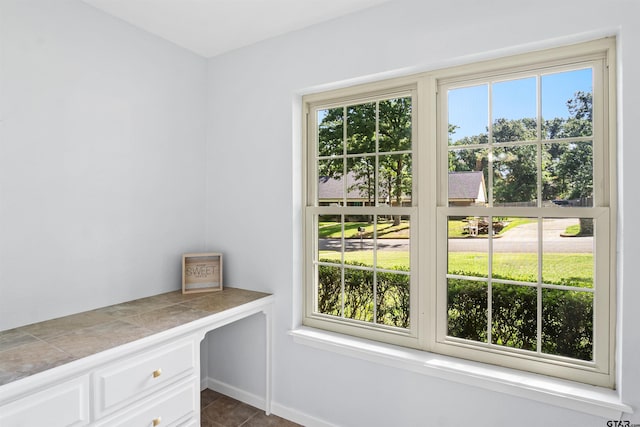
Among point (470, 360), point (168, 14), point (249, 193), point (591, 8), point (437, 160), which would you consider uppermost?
point (168, 14)

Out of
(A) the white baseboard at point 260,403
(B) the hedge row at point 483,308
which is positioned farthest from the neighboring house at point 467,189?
(A) the white baseboard at point 260,403

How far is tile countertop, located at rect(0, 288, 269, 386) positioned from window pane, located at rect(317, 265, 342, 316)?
416mm

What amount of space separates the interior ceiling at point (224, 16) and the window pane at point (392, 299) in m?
1.65

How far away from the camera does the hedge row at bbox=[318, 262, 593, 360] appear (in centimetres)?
169

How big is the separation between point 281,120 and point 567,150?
1.69 meters

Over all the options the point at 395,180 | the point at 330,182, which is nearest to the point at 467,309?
the point at 395,180

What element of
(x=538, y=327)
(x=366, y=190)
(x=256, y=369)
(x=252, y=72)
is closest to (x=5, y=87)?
(x=252, y=72)

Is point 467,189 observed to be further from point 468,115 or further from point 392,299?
point 392,299

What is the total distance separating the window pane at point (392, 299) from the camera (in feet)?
6.95

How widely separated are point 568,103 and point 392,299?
1403mm

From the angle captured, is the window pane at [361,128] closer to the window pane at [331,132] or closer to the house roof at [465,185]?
the window pane at [331,132]

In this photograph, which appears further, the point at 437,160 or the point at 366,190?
the point at 366,190

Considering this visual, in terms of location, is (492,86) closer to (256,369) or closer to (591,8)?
(591,8)

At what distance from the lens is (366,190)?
2.27 m
